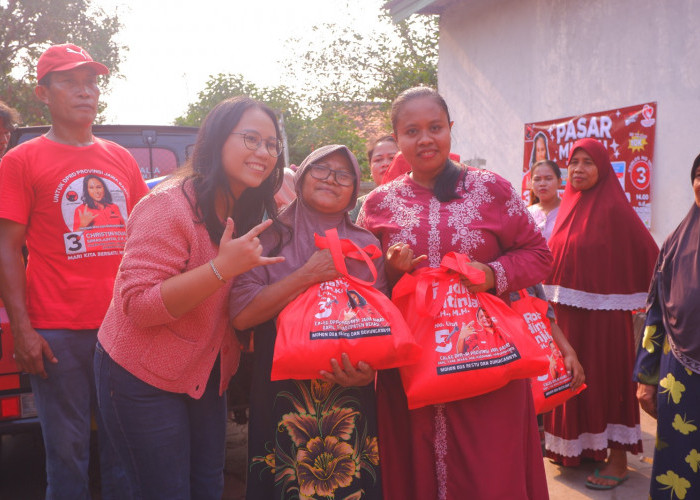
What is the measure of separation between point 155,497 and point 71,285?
102 centimetres

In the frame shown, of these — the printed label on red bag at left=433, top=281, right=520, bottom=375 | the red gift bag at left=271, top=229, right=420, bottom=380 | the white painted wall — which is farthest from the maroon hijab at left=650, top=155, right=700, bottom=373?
the white painted wall

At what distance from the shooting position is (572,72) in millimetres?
6871

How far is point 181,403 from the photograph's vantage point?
82.8 inches

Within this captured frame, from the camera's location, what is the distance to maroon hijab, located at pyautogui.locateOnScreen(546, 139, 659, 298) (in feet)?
12.8

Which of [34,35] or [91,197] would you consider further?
[34,35]

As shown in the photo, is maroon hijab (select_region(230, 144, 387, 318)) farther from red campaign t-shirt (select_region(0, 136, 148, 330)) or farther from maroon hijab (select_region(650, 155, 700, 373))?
maroon hijab (select_region(650, 155, 700, 373))

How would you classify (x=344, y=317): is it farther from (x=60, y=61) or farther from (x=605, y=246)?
(x=605, y=246)

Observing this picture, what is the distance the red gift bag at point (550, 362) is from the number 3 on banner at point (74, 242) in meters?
1.95

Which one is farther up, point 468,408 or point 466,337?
point 466,337

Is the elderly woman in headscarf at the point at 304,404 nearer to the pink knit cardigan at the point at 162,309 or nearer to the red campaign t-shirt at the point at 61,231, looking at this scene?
the pink knit cardigan at the point at 162,309

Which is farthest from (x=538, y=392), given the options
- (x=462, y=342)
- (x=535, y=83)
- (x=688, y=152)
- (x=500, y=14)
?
(x=500, y=14)

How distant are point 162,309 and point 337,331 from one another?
562 mm

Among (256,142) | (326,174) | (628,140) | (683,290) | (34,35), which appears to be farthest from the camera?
(34,35)

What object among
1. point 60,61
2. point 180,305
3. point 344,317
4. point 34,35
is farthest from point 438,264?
point 34,35
